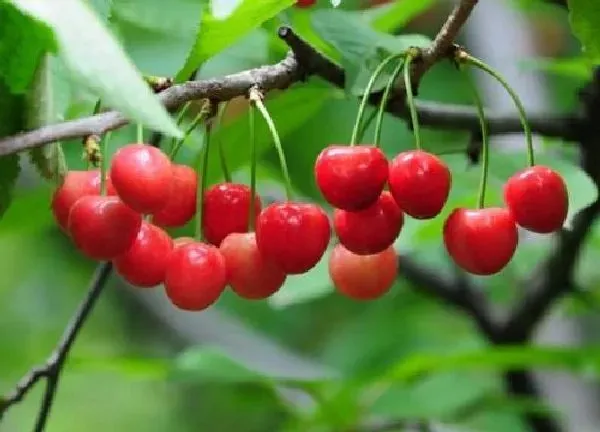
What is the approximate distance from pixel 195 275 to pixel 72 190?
10 cm

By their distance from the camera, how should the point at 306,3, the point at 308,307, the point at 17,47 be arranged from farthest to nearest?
the point at 308,307, the point at 306,3, the point at 17,47

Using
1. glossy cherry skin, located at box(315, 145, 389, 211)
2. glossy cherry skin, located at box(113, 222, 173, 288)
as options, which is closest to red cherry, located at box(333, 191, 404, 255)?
glossy cherry skin, located at box(315, 145, 389, 211)

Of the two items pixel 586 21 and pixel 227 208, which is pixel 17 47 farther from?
pixel 586 21

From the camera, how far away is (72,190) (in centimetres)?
74

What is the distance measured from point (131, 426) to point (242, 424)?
50cm

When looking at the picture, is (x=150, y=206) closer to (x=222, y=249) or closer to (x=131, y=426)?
(x=222, y=249)

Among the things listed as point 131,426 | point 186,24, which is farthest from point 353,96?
point 131,426

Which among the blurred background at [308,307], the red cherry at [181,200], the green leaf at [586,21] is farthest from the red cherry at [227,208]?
the green leaf at [586,21]

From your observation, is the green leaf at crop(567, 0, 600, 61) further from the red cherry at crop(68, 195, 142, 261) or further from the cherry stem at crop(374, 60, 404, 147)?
the red cherry at crop(68, 195, 142, 261)

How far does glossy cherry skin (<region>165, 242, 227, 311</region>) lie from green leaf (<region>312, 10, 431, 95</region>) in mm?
188

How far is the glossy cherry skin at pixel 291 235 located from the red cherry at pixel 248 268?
0.02m

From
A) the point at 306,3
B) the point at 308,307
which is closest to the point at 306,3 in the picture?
the point at 306,3

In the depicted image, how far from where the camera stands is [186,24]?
2.76ft

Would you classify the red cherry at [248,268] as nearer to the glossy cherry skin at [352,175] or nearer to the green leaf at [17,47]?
the glossy cherry skin at [352,175]
